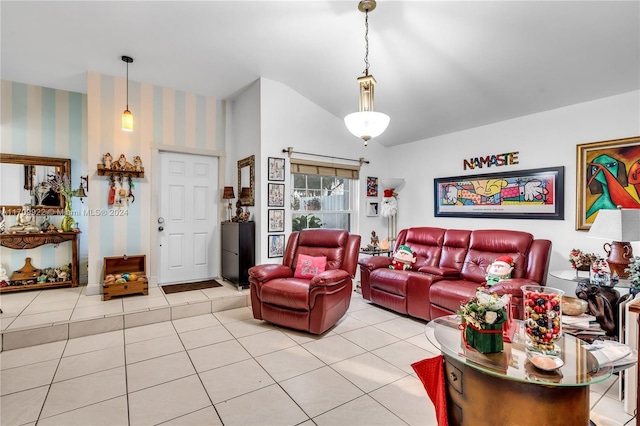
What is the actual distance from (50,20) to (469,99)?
454cm

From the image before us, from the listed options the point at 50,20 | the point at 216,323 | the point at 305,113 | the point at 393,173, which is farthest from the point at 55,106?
the point at 393,173

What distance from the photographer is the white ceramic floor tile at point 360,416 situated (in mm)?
1868

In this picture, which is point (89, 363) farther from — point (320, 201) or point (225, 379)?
point (320, 201)

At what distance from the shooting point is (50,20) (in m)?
3.05

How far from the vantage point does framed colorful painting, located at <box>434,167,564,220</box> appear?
3648 mm

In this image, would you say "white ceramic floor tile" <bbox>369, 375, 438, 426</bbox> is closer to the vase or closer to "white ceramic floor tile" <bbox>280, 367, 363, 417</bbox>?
"white ceramic floor tile" <bbox>280, 367, 363, 417</bbox>

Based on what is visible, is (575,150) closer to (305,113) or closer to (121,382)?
(305,113)

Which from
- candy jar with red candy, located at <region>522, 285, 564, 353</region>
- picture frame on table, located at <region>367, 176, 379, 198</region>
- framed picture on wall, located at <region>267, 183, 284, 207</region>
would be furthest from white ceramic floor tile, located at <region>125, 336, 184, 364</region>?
picture frame on table, located at <region>367, 176, 379, 198</region>

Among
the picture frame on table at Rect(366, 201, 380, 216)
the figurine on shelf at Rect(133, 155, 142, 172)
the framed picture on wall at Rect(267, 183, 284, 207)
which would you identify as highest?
the figurine on shelf at Rect(133, 155, 142, 172)

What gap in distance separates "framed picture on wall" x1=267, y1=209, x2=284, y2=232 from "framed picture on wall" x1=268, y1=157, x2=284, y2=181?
0.46 metres

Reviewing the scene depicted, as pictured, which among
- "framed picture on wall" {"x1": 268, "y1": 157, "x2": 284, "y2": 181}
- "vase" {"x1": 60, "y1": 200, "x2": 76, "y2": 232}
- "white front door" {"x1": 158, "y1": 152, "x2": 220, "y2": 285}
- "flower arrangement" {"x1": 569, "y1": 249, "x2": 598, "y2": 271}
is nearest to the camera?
"flower arrangement" {"x1": 569, "y1": 249, "x2": 598, "y2": 271}

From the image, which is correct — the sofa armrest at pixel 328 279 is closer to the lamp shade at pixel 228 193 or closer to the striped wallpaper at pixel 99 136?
the lamp shade at pixel 228 193

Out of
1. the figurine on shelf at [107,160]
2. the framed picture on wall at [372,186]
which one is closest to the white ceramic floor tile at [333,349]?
the framed picture on wall at [372,186]

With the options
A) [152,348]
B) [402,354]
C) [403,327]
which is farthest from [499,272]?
[152,348]
